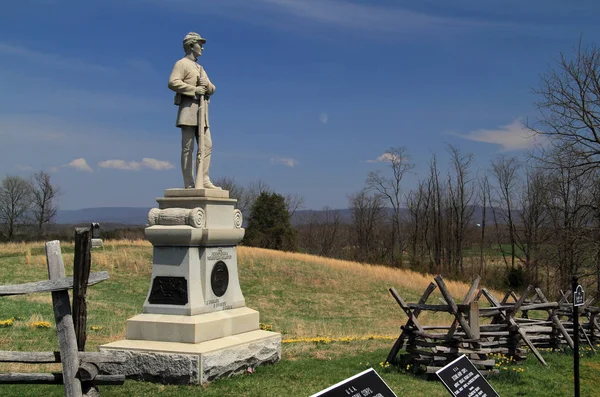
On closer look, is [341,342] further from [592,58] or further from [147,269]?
[592,58]

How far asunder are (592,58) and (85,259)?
26334 millimetres

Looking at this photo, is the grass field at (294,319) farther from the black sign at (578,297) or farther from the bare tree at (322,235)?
the bare tree at (322,235)

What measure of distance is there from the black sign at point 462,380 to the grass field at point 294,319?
3.56 meters

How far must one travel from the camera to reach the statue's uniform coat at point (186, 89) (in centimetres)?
1061

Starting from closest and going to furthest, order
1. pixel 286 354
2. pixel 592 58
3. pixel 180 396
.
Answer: pixel 180 396, pixel 286 354, pixel 592 58

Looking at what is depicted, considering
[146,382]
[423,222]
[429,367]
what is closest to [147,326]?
[146,382]

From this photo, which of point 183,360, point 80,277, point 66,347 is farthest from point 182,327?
point 66,347

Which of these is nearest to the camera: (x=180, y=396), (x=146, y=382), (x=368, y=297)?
(x=180, y=396)

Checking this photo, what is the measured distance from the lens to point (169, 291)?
32.7 ft

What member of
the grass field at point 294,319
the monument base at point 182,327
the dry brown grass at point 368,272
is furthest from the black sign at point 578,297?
the dry brown grass at point 368,272

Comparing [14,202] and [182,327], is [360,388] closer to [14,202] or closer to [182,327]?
[182,327]

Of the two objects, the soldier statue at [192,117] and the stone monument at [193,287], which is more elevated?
the soldier statue at [192,117]

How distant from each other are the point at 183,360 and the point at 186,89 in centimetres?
466

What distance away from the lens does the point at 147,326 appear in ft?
32.2
